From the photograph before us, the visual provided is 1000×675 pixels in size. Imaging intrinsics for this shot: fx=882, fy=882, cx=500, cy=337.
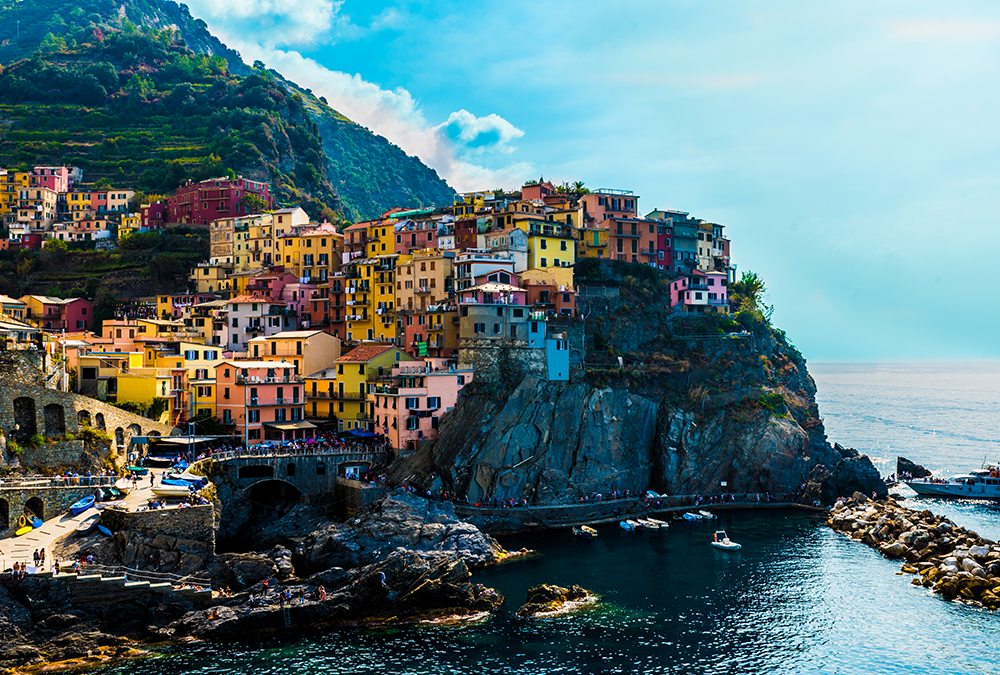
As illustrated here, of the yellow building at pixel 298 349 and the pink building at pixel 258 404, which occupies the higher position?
the yellow building at pixel 298 349

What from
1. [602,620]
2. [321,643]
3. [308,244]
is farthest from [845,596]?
[308,244]

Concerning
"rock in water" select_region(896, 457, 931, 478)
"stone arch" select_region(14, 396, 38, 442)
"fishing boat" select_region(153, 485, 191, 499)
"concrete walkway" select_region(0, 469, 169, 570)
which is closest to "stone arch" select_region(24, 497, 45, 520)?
"concrete walkway" select_region(0, 469, 169, 570)

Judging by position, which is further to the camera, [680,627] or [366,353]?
[366,353]

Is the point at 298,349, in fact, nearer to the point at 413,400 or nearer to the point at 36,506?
the point at 413,400

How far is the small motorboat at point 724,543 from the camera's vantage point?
70500 millimetres

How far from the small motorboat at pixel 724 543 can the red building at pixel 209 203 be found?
288ft

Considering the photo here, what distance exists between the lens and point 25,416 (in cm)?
6500

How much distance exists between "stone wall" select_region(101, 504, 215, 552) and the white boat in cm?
7826

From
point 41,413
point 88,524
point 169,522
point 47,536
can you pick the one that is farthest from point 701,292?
point 47,536

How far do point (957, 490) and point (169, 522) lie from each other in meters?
83.5

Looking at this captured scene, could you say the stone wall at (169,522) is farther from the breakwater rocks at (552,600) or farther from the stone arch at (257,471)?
the breakwater rocks at (552,600)

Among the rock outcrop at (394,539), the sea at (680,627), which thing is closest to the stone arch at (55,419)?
the rock outcrop at (394,539)

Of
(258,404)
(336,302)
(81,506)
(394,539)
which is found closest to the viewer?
(81,506)

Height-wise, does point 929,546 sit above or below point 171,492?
below
